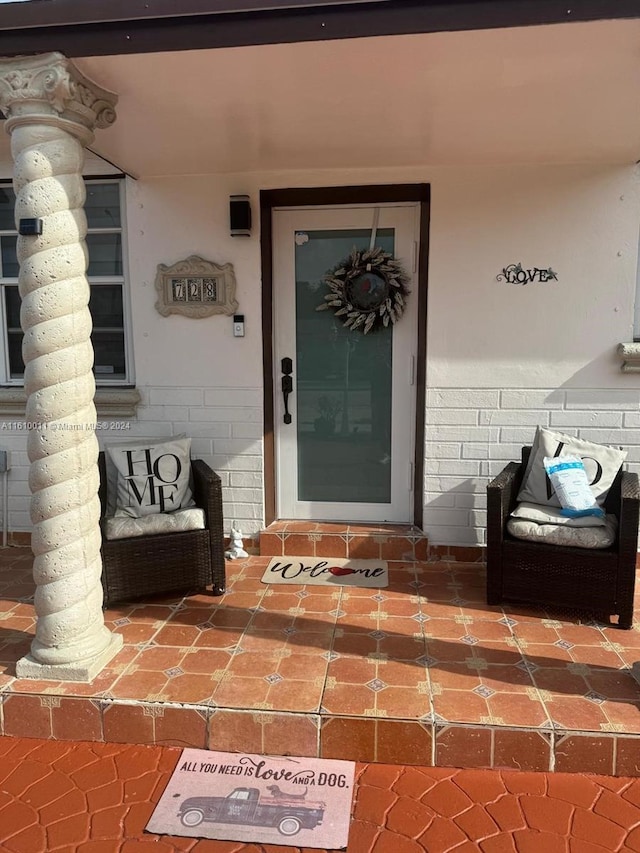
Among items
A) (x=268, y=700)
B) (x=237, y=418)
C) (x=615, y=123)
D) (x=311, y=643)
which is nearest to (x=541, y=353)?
(x=615, y=123)

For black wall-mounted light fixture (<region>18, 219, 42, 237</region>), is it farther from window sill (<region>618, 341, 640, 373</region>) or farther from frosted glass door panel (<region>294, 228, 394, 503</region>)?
window sill (<region>618, 341, 640, 373</region>)

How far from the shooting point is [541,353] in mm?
3512

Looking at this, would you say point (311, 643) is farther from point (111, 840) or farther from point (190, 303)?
point (190, 303)

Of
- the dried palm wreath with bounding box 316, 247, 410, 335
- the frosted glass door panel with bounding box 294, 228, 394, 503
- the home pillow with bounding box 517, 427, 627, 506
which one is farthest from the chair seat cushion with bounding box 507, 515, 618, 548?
the dried palm wreath with bounding box 316, 247, 410, 335

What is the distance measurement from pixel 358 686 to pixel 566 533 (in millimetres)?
1274

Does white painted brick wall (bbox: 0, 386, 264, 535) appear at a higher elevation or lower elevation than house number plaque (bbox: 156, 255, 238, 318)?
lower

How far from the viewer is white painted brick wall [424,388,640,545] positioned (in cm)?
351

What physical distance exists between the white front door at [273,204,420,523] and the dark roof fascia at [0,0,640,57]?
1.69 meters

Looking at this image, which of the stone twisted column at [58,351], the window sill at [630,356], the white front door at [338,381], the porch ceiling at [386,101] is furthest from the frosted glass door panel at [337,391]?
the stone twisted column at [58,351]

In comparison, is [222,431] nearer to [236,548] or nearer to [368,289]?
[236,548]

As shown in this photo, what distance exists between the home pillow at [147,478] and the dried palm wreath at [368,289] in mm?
1329

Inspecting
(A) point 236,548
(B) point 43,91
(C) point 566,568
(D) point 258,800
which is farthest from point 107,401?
(C) point 566,568

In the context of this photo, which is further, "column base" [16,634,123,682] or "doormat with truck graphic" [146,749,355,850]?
"column base" [16,634,123,682]

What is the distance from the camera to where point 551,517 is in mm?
2967
